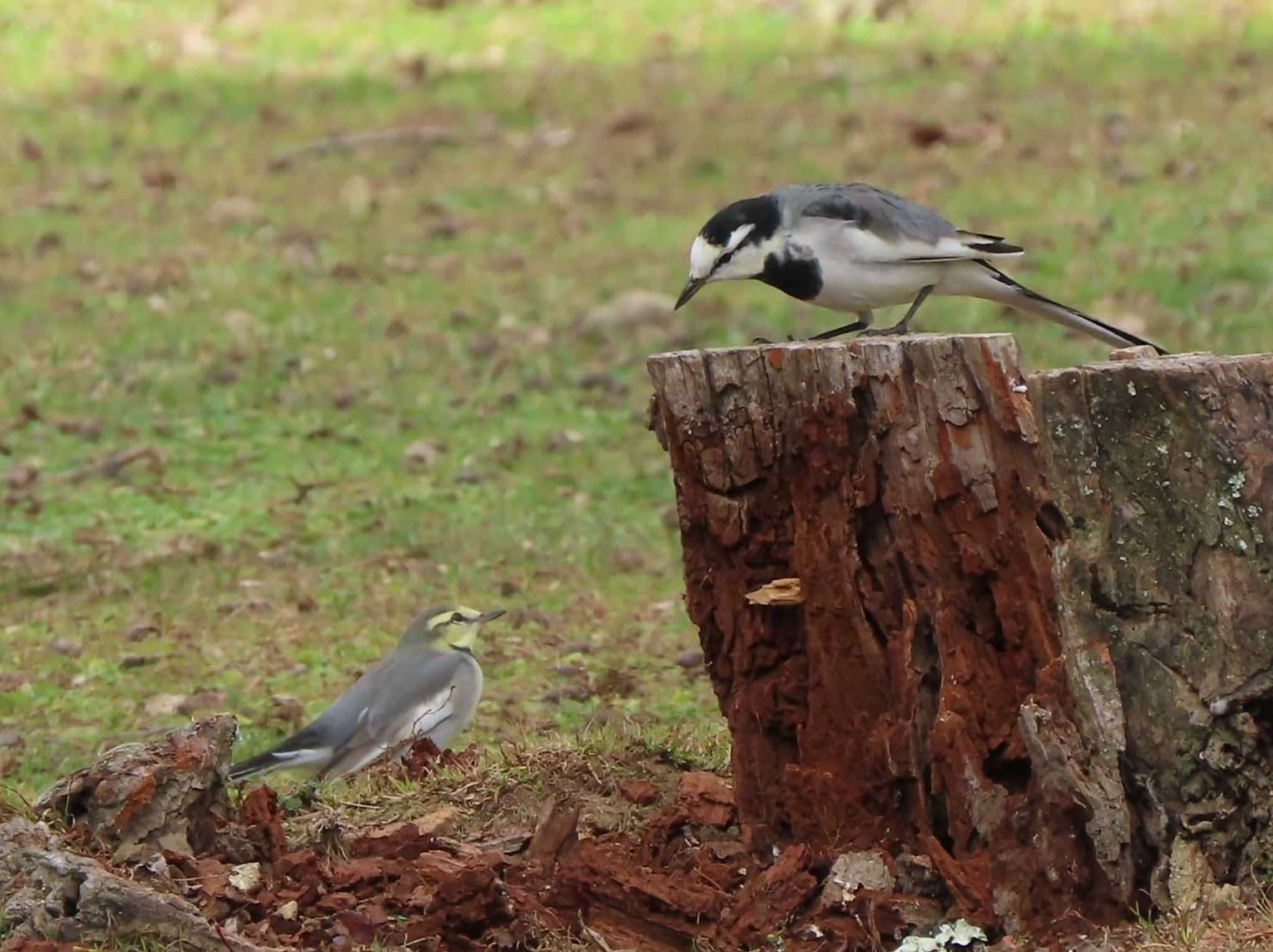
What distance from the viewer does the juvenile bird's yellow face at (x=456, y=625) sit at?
7000 millimetres

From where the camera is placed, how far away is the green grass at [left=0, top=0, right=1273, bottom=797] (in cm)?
810

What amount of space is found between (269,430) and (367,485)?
3.00 feet

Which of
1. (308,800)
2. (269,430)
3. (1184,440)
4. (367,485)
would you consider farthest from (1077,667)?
(269,430)

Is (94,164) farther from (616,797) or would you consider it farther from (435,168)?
(616,797)

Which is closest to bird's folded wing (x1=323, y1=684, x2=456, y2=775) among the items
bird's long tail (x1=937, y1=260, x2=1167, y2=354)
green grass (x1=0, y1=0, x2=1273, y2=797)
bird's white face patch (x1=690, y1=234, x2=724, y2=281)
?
green grass (x1=0, y1=0, x2=1273, y2=797)

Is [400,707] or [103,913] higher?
[103,913]

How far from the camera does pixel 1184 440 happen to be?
4402 millimetres

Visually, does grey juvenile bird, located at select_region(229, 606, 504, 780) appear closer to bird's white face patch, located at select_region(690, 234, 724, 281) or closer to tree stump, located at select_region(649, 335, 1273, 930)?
bird's white face patch, located at select_region(690, 234, 724, 281)

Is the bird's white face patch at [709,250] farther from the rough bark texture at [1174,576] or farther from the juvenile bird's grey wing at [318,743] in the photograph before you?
the rough bark texture at [1174,576]

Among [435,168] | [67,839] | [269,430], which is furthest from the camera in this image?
[435,168]

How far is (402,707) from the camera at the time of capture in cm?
653

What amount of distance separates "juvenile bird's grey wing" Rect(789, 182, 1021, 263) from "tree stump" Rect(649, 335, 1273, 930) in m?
1.96

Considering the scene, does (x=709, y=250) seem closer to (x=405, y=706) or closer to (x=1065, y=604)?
(x=405, y=706)

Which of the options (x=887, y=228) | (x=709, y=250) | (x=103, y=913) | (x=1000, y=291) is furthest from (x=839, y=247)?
(x=103, y=913)
